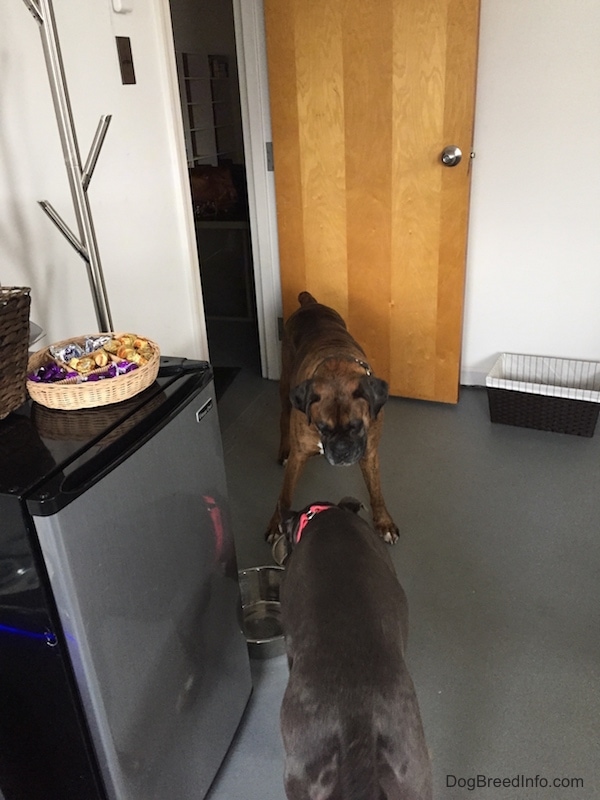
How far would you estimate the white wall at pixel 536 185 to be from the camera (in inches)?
102

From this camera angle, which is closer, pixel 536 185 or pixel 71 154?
pixel 71 154

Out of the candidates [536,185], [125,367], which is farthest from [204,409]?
[536,185]

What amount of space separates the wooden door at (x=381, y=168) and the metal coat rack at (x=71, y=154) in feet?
5.40

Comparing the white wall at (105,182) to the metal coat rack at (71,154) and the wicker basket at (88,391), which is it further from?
the wicker basket at (88,391)

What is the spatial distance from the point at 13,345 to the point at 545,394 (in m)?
2.24

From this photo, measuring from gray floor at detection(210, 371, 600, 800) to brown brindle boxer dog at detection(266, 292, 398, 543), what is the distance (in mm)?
202

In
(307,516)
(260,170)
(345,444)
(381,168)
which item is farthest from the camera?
(260,170)

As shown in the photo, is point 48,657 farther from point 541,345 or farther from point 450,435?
point 541,345

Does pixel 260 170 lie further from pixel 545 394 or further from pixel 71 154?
pixel 71 154

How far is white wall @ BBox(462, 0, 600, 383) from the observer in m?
2.59

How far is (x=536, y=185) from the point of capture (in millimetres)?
2805

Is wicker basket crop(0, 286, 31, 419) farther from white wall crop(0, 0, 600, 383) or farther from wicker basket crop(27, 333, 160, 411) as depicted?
white wall crop(0, 0, 600, 383)

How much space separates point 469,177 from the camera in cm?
269

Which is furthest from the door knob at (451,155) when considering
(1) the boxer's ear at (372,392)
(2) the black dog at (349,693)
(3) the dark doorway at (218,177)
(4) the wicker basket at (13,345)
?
(4) the wicker basket at (13,345)
